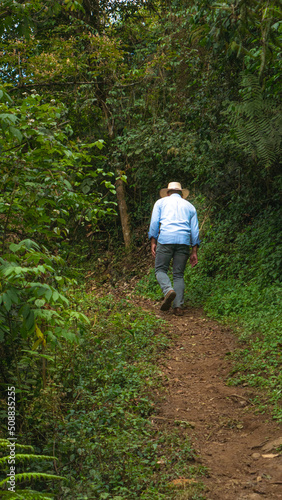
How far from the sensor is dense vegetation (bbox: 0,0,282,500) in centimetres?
355

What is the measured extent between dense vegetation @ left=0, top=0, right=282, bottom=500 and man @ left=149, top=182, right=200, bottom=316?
0.65m

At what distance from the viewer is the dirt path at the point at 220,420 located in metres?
3.25

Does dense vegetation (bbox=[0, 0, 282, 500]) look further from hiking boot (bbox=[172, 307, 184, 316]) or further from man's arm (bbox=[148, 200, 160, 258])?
man's arm (bbox=[148, 200, 160, 258])

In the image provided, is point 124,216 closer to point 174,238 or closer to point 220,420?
point 174,238

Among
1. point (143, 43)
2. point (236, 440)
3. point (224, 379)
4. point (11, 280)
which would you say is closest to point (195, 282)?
point (224, 379)

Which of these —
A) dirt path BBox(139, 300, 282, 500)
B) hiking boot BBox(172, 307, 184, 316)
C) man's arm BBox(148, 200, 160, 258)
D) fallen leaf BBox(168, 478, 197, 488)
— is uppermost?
man's arm BBox(148, 200, 160, 258)

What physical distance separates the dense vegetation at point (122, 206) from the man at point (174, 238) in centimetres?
65

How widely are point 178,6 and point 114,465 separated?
12.1 metres

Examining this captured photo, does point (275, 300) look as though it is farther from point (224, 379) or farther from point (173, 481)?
point (173, 481)

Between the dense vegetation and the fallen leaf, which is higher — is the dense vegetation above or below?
above

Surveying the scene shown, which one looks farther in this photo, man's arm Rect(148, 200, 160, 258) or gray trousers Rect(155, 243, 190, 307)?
man's arm Rect(148, 200, 160, 258)

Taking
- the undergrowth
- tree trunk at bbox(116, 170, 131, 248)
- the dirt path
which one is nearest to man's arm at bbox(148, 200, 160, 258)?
the dirt path

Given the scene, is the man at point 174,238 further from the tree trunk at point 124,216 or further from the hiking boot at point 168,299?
the tree trunk at point 124,216

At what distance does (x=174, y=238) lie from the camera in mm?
7984
